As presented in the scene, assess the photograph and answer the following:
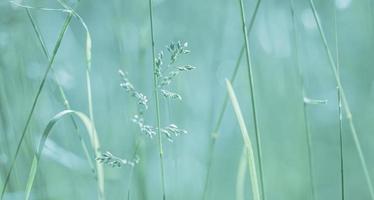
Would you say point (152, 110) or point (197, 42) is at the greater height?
point (197, 42)

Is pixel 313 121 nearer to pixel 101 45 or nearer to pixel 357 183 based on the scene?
pixel 357 183

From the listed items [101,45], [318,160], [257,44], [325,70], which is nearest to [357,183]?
[318,160]

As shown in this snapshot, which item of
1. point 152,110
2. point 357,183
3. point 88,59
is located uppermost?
point 88,59

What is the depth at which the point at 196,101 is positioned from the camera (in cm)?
172

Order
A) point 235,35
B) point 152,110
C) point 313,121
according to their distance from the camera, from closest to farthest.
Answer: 1. point 313,121
2. point 152,110
3. point 235,35

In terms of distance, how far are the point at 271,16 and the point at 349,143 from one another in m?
0.58

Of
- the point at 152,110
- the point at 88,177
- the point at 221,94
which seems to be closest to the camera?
the point at 88,177

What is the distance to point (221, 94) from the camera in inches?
72.1

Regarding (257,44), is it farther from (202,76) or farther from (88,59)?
(88,59)

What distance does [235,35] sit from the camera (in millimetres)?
2021

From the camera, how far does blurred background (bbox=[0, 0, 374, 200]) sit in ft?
3.13

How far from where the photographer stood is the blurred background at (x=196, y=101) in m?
0.95

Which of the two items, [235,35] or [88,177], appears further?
[235,35]

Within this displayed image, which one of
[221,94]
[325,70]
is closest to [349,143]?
[325,70]
